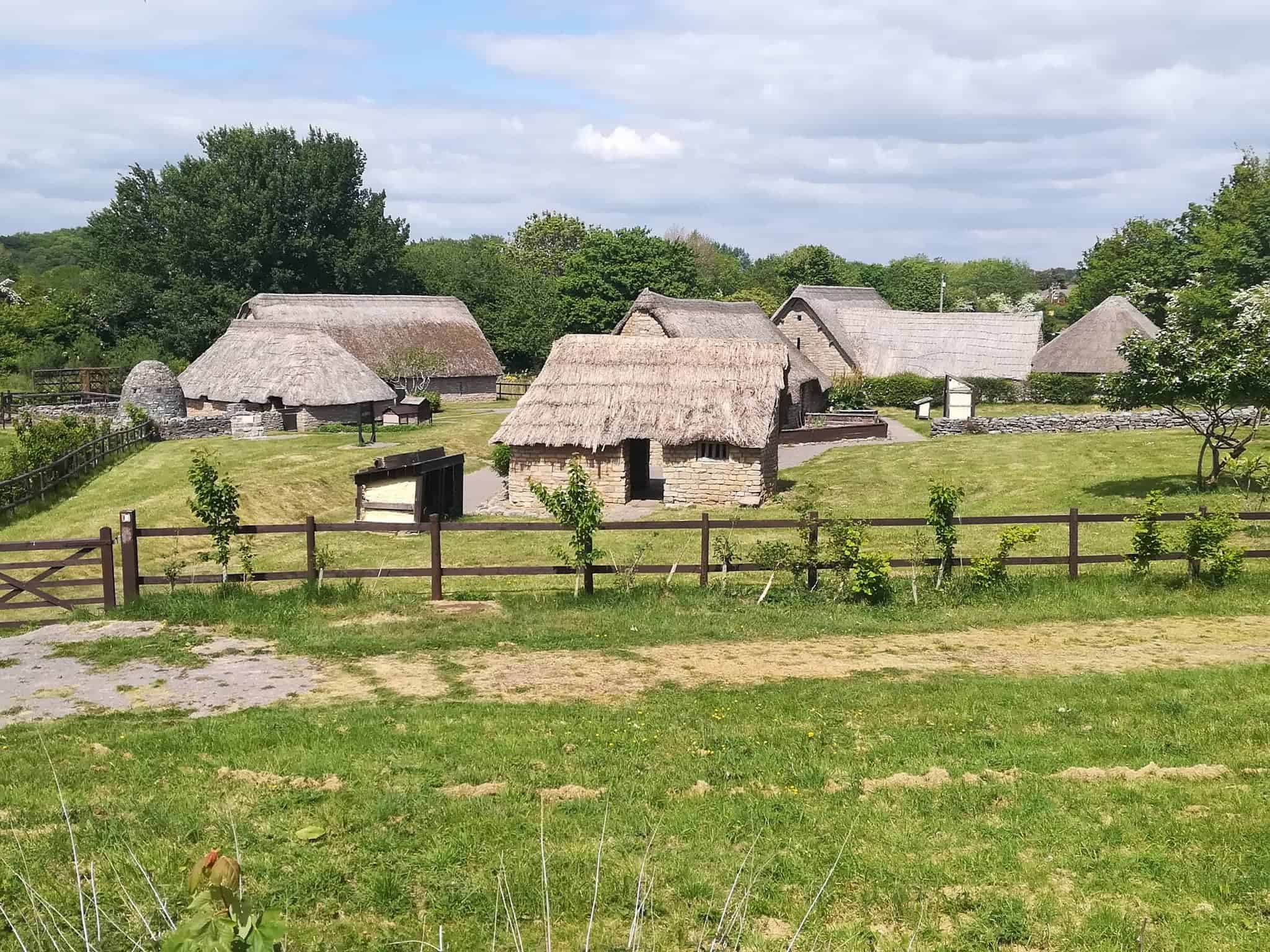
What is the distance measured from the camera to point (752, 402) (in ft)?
91.7

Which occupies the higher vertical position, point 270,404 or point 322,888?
point 270,404

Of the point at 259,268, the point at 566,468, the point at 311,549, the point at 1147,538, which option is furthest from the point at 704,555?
the point at 259,268

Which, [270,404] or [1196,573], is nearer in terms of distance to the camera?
[1196,573]

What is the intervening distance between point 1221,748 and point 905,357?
49.0 m

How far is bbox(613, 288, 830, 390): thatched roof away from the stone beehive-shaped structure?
18.6 meters

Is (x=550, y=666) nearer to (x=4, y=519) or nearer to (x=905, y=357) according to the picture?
(x=4, y=519)

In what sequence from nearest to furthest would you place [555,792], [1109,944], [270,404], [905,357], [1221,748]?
[1109,944] → [555,792] → [1221,748] → [270,404] → [905,357]

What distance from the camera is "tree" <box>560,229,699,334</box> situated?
70250 millimetres

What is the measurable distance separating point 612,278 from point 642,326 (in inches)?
1014

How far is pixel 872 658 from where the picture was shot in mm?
12750

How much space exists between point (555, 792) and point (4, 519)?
24.7 meters

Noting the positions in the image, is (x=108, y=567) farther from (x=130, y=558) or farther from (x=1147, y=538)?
(x=1147, y=538)

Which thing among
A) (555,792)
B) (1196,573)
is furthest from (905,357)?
(555,792)

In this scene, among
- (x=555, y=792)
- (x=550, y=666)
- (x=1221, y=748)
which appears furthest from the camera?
(x=550, y=666)
